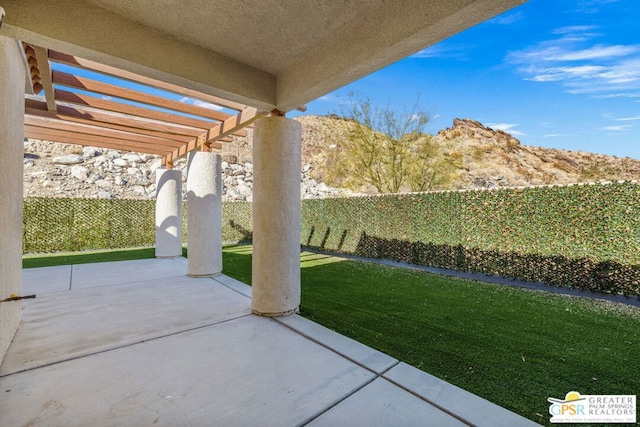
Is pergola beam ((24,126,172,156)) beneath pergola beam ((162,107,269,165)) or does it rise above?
above

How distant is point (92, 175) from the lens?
86.2ft

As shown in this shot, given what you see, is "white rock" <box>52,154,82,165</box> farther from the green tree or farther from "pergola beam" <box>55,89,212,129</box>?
"pergola beam" <box>55,89,212,129</box>

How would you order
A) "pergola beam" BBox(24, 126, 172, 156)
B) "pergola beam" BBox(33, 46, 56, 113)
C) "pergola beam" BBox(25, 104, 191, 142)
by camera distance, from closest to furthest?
"pergola beam" BBox(33, 46, 56, 113) < "pergola beam" BBox(25, 104, 191, 142) < "pergola beam" BBox(24, 126, 172, 156)

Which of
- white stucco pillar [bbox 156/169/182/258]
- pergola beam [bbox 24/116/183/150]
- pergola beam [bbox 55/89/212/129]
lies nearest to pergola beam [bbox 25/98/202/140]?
pergola beam [bbox 55/89/212/129]

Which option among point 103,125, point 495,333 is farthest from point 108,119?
point 495,333

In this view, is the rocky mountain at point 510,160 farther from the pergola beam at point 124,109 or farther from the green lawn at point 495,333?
the green lawn at point 495,333

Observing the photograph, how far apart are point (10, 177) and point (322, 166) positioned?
63.1 feet

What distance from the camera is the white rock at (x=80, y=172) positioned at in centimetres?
2558

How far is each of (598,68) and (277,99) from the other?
3523 centimetres

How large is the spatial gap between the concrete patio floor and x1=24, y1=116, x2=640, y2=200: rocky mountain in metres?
15.4

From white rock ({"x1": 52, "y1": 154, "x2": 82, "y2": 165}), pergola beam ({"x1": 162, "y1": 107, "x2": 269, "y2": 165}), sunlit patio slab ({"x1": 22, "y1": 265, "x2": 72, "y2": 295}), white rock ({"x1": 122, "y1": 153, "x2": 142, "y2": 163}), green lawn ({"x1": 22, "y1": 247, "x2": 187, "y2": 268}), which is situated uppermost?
white rock ({"x1": 122, "y1": 153, "x2": 142, "y2": 163})

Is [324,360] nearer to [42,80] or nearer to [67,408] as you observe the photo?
[67,408]

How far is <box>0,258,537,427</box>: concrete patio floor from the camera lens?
202 cm

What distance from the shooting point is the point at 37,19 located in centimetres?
232
